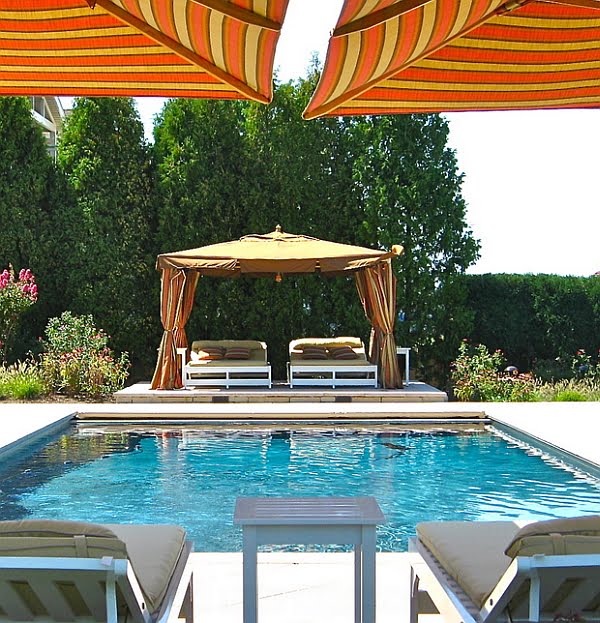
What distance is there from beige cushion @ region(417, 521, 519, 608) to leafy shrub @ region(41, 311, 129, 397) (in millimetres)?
10538

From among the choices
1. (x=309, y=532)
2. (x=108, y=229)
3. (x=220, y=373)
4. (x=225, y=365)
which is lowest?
(x=220, y=373)

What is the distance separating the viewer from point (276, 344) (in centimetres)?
1588

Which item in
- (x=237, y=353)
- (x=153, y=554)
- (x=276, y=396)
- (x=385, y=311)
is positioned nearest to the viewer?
(x=153, y=554)

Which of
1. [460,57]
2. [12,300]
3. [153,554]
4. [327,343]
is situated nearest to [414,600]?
[153,554]

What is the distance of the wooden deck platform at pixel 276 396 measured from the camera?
42.0 ft

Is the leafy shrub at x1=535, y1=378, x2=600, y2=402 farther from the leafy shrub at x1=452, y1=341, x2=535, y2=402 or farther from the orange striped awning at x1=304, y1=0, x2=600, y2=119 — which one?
the orange striped awning at x1=304, y1=0, x2=600, y2=119

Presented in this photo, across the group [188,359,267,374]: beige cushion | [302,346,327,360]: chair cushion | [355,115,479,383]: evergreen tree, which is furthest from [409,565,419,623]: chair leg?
[355,115,479,383]: evergreen tree

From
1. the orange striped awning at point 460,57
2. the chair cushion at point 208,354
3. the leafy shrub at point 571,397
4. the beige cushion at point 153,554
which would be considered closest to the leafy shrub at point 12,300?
the chair cushion at point 208,354

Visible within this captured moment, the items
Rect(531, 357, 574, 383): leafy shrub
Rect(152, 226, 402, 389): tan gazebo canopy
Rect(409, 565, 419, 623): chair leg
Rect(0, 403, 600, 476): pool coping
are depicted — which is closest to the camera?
Rect(409, 565, 419, 623): chair leg

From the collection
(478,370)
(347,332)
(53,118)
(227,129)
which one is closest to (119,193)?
(227,129)

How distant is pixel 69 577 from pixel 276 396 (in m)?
10.4

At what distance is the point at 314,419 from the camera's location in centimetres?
1107

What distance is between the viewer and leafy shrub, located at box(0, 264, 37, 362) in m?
14.5

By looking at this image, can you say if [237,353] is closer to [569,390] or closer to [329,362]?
[329,362]
